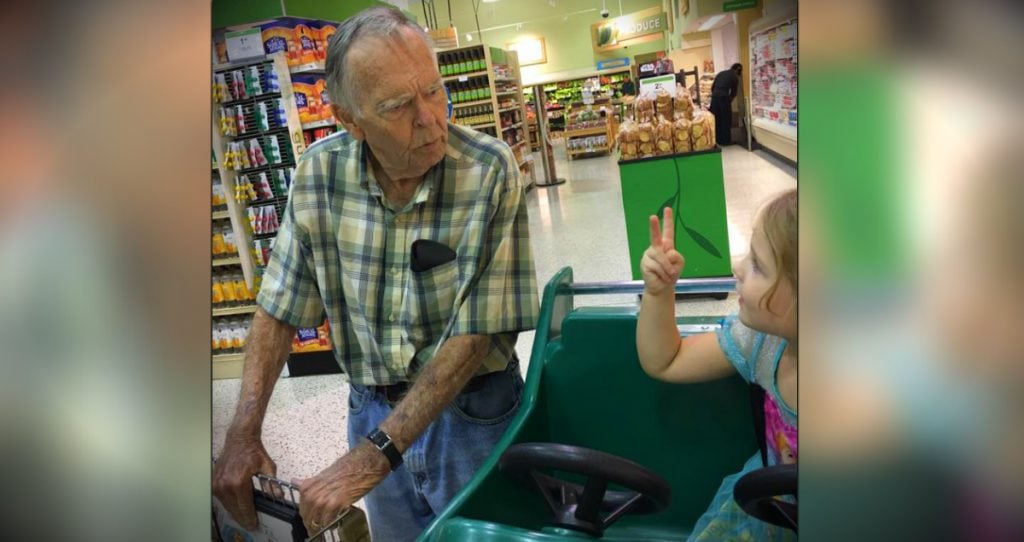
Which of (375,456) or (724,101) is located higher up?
(724,101)

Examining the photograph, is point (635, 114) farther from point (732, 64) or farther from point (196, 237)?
point (196, 237)

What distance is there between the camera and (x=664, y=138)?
1.89 feet

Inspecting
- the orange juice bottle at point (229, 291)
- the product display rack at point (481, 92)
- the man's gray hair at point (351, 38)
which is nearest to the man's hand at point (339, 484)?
the orange juice bottle at point (229, 291)

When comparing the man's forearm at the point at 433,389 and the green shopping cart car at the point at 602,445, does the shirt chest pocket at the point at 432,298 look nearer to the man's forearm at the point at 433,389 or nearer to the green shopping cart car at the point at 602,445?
the man's forearm at the point at 433,389

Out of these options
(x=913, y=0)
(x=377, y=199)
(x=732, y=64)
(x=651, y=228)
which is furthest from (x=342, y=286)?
(x=913, y=0)

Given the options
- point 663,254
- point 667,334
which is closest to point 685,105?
point 663,254

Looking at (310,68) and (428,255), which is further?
(428,255)

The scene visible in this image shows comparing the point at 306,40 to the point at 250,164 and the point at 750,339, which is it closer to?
the point at 250,164

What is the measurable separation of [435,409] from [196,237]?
0.48 m

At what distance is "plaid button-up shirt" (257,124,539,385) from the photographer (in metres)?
0.62

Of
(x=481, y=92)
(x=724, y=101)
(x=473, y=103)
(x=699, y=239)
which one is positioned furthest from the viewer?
(x=481, y=92)

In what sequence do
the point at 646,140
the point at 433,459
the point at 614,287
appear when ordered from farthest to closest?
the point at 614,287 → the point at 433,459 → the point at 646,140

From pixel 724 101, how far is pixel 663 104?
22cm

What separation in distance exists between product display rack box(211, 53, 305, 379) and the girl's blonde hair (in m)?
0.35
